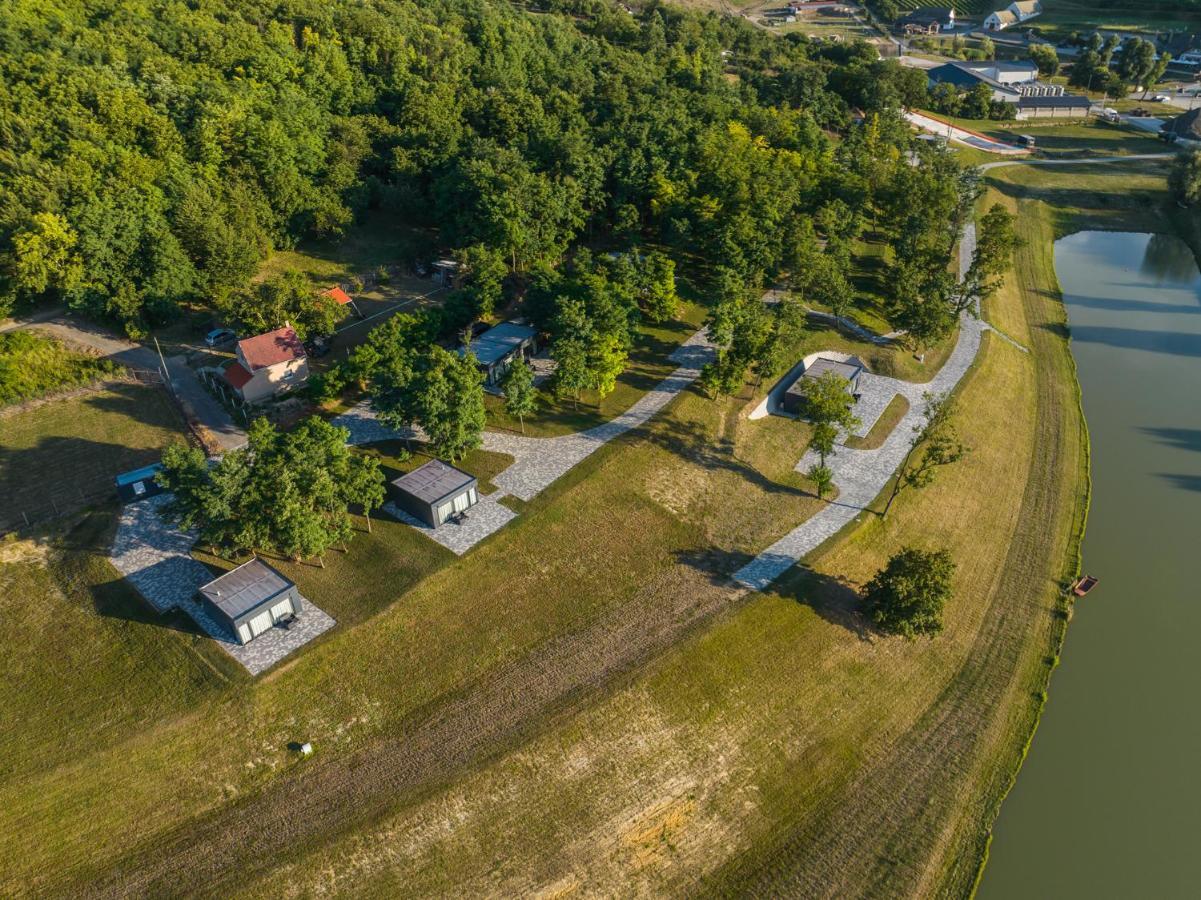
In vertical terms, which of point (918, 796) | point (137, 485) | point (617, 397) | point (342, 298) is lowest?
point (918, 796)

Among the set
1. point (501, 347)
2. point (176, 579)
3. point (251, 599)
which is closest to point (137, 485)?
point (176, 579)

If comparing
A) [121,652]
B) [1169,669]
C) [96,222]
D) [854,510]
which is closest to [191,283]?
[96,222]

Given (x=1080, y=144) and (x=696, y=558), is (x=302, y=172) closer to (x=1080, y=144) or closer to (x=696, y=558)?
(x=696, y=558)

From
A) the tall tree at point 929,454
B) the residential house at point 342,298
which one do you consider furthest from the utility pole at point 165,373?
the tall tree at point 929,454

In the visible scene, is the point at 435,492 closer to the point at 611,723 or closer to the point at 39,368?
the point at 611,723

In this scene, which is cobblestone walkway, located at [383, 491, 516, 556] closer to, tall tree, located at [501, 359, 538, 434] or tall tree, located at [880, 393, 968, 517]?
tall tree, located at [501, 359, 538, 434]

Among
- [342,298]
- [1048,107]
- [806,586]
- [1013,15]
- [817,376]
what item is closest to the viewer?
[806,586]
